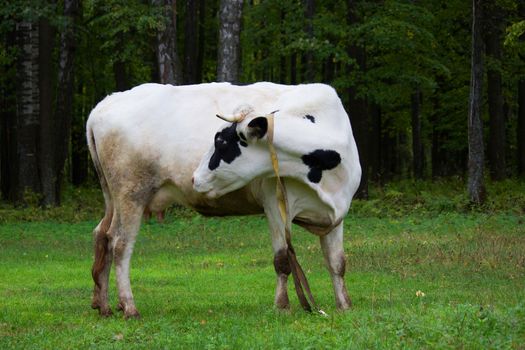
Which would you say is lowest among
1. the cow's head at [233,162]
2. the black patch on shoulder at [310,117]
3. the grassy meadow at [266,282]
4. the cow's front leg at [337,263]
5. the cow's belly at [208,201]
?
the grassy meadow at [266,282]

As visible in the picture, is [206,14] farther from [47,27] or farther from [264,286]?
[264,286]

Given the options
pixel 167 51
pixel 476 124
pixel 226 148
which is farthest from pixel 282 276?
pixel 167 51

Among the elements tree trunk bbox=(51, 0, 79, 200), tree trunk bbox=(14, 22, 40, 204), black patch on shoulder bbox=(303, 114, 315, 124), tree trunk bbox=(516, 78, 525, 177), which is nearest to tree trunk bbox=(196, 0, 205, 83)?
tree trunk bbox=(51, 0, 79, 200)

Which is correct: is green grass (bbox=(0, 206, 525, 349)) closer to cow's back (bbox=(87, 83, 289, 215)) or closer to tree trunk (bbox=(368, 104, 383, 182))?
cow's back (bbox=(87, 83, 289, 215))

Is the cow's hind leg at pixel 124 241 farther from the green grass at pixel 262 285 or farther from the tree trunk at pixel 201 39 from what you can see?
the tree trunk at pixel 201 39

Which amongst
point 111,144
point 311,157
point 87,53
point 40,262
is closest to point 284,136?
point 311,157

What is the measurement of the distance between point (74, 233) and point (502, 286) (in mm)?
13238

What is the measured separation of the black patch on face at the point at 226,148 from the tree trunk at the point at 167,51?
17122mm

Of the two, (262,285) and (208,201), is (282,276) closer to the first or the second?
(208,201)

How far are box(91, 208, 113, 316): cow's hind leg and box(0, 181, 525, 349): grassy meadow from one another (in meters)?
0.22

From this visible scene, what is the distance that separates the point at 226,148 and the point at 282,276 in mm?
1571

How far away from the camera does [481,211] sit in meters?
25.9

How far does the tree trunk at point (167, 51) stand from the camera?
1091 inches

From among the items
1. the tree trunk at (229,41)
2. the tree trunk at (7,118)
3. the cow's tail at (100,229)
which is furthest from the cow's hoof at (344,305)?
the tree trunk at (7,118)
